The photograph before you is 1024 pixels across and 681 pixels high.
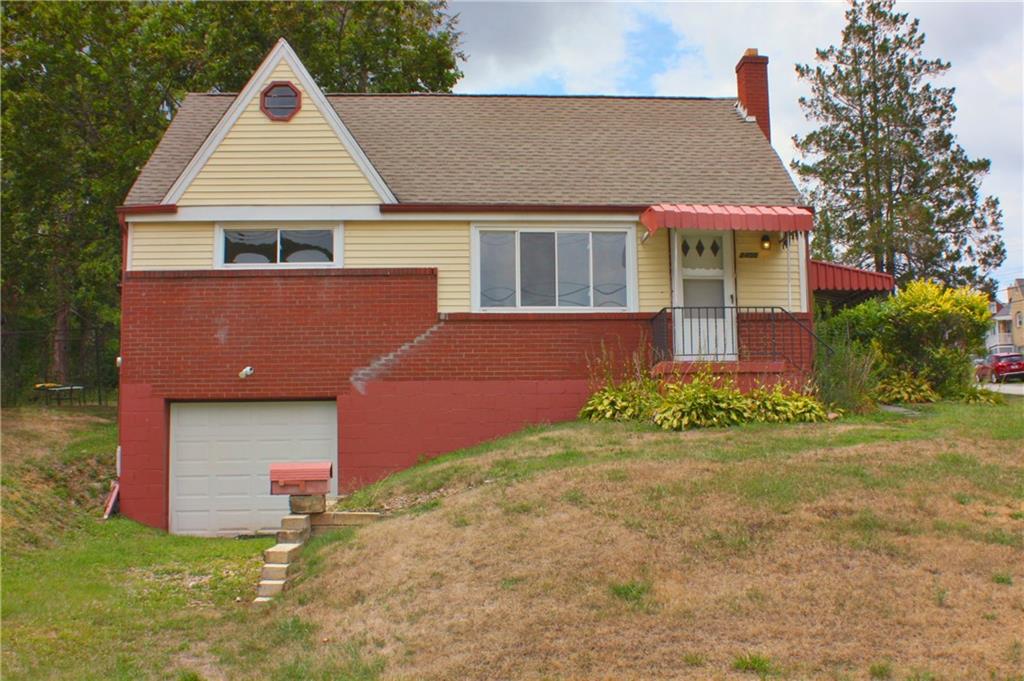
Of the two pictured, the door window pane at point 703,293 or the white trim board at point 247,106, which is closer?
the white trim board at point 247,106

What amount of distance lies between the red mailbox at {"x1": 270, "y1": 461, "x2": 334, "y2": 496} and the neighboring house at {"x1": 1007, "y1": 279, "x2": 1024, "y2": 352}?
74276 mm

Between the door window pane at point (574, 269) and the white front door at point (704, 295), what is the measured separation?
1.38 metres

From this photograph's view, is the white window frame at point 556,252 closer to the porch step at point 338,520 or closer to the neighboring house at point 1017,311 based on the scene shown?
the porch step at point 338,520

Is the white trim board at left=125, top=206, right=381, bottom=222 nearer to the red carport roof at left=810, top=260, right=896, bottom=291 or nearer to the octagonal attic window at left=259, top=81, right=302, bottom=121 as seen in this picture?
the octagonal attic window at left=259, top=81, right=302, bottom=121

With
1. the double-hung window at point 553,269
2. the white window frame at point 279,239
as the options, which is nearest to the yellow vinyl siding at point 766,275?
the double-hung window at point 553,269

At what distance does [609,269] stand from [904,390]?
5248 mm

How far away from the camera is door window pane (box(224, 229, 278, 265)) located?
43.4 feet

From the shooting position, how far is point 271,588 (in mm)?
7570

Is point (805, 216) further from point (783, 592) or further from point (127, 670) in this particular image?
point (127, 670)

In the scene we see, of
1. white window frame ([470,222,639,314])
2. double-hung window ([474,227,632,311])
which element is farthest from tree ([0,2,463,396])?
double-hung window ([474,227,632,311])

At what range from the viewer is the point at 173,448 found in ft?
42.1

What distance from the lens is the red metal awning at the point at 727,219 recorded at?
504 inches

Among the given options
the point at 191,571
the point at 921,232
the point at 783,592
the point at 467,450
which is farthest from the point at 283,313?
the point at 921,232

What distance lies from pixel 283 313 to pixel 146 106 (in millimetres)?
10259
